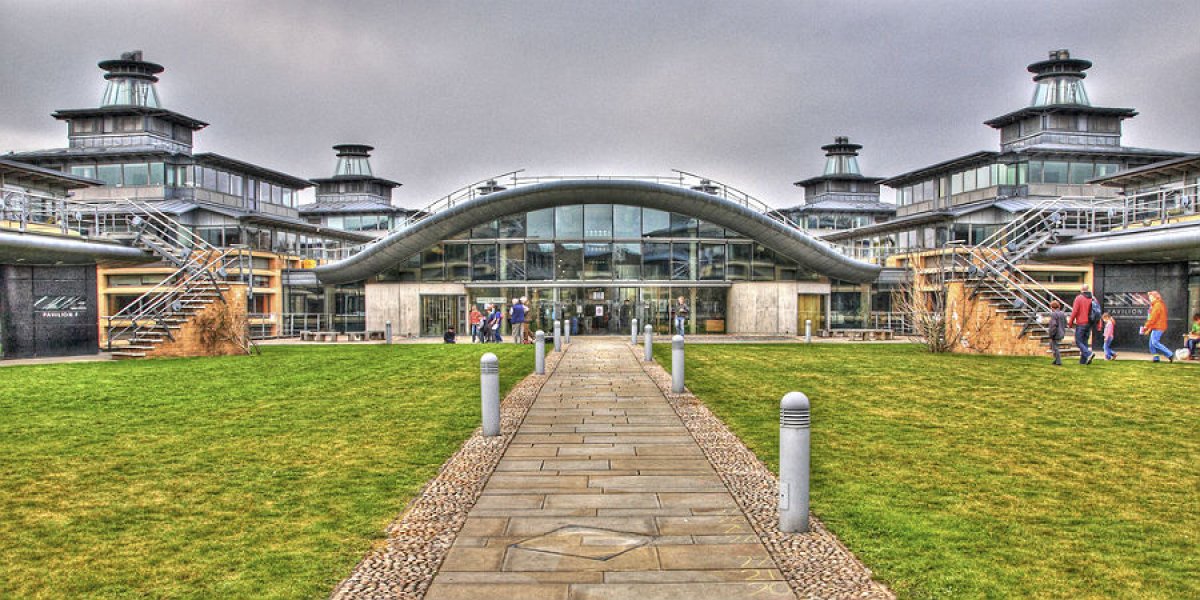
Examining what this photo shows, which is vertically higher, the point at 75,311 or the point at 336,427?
the point at 75,311

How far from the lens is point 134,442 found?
384 inches

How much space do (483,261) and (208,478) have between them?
3456 cm

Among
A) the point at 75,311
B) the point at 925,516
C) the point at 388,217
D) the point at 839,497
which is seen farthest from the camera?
the point at 388,217

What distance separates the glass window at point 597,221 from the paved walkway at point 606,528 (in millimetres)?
31615

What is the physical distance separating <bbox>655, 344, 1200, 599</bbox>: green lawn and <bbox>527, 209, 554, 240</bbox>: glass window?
26.2 metres

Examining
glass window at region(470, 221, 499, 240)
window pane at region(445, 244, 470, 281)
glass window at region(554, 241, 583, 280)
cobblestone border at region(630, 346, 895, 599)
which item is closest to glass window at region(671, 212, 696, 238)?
glass window at region(554, 241, 583, 280)

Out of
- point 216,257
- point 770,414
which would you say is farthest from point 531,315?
point 770,414

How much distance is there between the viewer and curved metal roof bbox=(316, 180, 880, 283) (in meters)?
39.7

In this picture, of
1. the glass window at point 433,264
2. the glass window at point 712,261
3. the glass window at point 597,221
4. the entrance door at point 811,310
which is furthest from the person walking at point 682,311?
the glass window at point 433,264

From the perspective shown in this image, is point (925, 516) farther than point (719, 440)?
No

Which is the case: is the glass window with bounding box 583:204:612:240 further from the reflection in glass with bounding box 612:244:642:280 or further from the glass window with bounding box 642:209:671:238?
the glass window with bounding box 642:209:671:238

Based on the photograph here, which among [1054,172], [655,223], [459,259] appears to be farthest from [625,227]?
[1054,172]

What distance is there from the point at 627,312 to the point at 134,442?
33.2 metres

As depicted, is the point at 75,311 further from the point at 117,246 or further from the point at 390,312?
the point at 390,312
